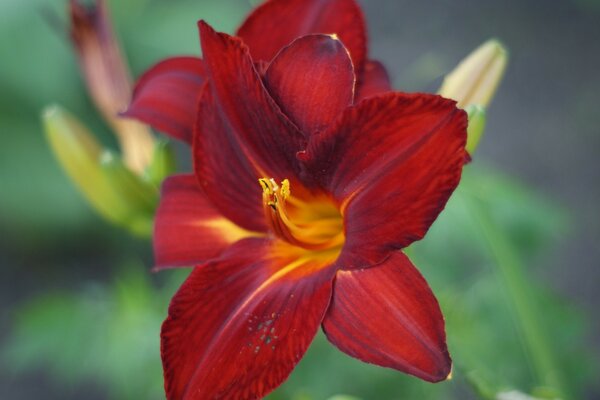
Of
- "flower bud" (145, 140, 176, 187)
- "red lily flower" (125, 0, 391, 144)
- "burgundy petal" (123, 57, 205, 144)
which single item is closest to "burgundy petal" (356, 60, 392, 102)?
"red lily flower" (125, 0, 391, 144)

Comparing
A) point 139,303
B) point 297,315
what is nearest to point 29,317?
point 139,303

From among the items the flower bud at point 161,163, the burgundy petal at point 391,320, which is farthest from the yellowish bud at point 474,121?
the flower bud at point 161,163

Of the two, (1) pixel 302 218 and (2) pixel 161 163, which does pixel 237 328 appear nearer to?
(1) pixel 302 218

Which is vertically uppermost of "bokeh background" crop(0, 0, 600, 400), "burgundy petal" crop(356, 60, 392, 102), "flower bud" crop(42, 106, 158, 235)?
"burgundy petal" crop(356, 60, 392, 102)

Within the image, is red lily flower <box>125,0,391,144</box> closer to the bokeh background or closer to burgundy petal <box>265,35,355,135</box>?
burgundy petal <box>265,35,355,135</box>

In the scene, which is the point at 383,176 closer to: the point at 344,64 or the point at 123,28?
the point at 344,64

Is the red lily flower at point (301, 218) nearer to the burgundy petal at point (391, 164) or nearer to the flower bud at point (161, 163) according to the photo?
the burgundy petal at point (391, 164)

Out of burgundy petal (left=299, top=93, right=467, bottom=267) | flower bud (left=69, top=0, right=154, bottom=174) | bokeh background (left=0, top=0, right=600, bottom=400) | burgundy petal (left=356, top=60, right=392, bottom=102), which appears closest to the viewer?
burgundy petal (left=299, top=93, right=467, bottom=267)
